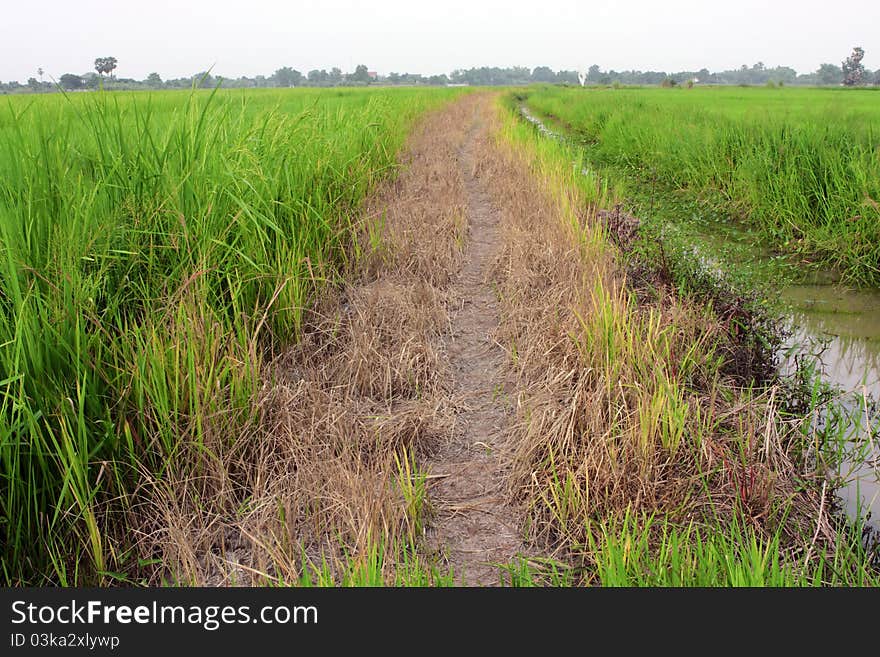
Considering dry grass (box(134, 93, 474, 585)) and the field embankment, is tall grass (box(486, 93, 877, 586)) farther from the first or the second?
dry grass (box(134, 93, 474, 585))

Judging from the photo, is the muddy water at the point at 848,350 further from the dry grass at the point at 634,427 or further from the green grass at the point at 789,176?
the green grass at the point at 789,176

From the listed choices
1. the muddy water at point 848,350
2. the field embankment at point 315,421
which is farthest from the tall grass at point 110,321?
the muddy water at point 848,350

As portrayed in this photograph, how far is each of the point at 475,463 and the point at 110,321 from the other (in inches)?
54.2

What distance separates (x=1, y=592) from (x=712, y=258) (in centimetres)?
475

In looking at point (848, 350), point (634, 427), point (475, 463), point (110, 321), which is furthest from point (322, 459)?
point (848, 350)

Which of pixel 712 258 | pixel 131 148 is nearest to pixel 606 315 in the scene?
pixel 131 148

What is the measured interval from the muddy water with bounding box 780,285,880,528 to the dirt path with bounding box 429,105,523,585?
3.78 ft

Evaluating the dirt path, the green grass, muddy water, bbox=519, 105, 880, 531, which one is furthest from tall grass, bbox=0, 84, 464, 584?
the green grass

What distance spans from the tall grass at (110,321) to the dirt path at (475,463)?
766 mm

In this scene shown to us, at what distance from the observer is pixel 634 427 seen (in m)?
2.00

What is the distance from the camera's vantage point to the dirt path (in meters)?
1.83

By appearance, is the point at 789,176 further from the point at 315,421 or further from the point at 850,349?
the point at 315,421

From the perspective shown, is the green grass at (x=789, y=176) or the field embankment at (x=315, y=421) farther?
the green grass at (x=789, y=176)

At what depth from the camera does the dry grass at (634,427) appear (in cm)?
187
